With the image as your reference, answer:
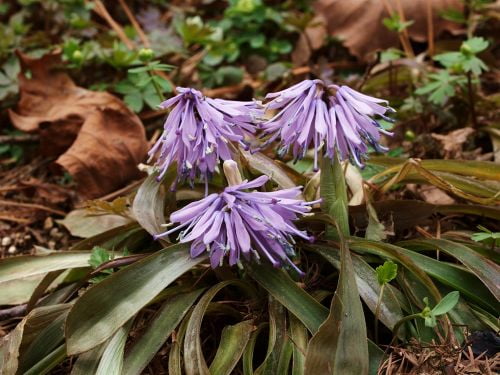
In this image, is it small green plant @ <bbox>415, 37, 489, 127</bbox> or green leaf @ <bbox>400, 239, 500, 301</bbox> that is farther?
small green plant @ <bbox>415, 37, 489, 127</bbox>

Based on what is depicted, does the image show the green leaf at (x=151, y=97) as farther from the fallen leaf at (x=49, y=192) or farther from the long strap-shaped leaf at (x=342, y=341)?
A: the long strap-shaped leaf at (x=342, y=341)

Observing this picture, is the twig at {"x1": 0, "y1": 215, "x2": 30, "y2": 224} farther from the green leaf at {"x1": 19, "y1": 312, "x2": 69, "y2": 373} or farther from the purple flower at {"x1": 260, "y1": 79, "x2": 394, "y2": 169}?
the purple flower at {"x1": 260, "y1": 79, "x2": 394, "y2": 169}

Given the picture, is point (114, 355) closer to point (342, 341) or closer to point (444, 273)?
point (342, 341)

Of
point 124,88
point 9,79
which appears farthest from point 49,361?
point 9,79

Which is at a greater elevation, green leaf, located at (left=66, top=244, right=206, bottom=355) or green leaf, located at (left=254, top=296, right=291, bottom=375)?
green leaf, located at (left=66, top=244, right=206, bottom=355)

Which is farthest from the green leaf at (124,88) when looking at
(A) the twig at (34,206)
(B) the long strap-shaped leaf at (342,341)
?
(B) the long strap-shaped leaf at (342,341)

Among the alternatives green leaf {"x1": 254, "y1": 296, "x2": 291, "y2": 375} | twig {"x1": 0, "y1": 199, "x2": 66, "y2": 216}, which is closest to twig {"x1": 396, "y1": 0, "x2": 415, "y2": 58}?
twig {"x1": 0, "y1": 199, "x2": 66, "y2": 216}

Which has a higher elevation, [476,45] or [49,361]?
[476,45]

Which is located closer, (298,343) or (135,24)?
(298,343)
